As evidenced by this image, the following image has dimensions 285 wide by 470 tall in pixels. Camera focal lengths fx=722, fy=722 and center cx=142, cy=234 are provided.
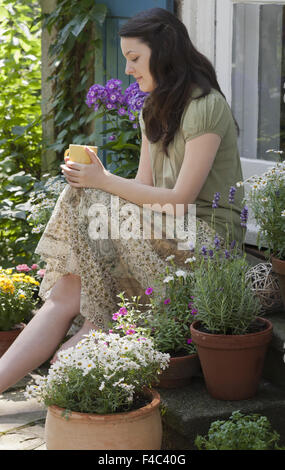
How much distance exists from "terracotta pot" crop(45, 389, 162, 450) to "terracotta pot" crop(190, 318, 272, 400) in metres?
0.30

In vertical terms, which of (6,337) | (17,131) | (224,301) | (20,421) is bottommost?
(20,421)

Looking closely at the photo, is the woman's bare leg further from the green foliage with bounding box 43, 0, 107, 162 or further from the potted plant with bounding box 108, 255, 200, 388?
the green foliage with bounding box 43, 0, 107, 162

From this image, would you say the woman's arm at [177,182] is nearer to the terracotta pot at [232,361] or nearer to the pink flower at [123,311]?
the pink flower at [123,311]

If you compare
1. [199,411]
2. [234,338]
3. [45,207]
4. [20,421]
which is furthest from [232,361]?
[45,207]

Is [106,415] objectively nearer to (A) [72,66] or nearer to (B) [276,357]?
(B) [276,357]

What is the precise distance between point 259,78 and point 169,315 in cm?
148

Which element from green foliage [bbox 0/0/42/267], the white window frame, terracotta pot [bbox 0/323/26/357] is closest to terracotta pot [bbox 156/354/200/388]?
terracotta pot [bbox 0/323/26/357]

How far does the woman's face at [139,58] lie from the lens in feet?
8.95

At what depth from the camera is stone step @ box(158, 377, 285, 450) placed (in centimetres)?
221

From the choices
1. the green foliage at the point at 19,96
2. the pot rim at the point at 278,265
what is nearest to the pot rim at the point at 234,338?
the pot rim at the point at 278,265

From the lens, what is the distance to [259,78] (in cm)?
345

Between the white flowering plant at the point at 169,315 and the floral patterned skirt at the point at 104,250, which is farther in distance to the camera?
the floral patterned skirt at the point at 104,250

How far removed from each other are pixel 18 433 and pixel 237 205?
1.18 metres

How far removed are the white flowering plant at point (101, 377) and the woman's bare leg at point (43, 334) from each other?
16.4 inches
